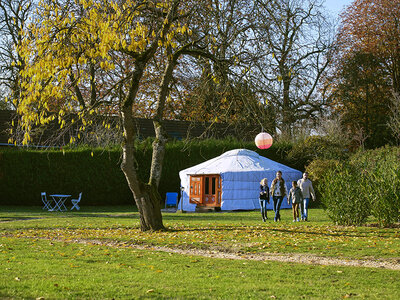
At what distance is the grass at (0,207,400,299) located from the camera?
5.50 metres

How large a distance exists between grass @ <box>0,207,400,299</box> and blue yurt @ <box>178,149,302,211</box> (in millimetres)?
11528

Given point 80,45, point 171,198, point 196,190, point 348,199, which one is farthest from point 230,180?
point 80,45

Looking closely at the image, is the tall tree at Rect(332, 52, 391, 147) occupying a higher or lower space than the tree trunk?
higher

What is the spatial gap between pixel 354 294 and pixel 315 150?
22.4 m

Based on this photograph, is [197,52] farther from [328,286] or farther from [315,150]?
[315,150]

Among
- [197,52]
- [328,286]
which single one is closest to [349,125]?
[197,52]

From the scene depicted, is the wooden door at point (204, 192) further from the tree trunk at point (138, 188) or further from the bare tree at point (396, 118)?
the tree trunk at point (138, 188)

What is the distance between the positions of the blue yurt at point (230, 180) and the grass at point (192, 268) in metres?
11.5

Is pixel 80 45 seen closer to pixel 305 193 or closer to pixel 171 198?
pixel 305 193

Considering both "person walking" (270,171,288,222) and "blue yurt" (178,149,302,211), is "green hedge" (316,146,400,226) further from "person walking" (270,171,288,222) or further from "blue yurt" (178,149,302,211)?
"blue yurt" (178,149,302,211)

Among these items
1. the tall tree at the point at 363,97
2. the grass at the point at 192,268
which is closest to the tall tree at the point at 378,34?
the tall tree at the point at 363,97

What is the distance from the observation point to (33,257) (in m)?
8.14

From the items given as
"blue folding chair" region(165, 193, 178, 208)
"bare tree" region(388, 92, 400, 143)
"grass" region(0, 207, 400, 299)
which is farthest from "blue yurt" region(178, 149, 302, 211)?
"grass" region(0, 207, 400, 299)

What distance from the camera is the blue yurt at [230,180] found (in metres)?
24.1
